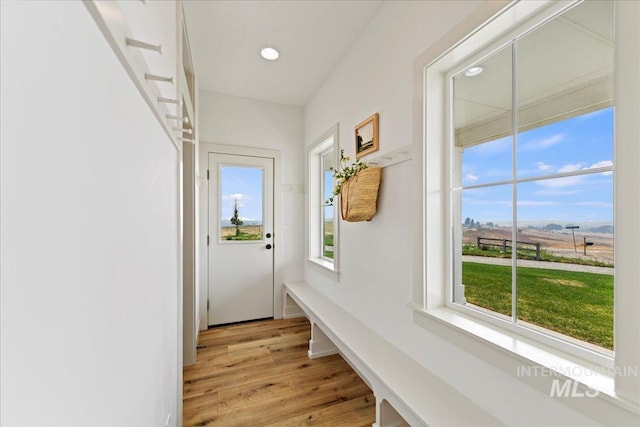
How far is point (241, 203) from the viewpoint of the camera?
3191mm

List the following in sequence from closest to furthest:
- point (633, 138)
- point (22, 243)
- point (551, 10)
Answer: point (22, 243), point (633, 138), point (551, 10)

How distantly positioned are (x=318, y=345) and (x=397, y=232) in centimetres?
140

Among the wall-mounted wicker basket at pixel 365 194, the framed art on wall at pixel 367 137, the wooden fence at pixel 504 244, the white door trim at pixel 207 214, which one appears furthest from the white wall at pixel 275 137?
the wooden fence at pixel 504 244

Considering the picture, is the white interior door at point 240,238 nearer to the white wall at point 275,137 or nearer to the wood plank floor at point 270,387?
the white wall at point 275,137

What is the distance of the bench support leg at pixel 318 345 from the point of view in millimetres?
2365

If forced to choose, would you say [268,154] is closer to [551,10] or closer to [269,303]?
[269,303]

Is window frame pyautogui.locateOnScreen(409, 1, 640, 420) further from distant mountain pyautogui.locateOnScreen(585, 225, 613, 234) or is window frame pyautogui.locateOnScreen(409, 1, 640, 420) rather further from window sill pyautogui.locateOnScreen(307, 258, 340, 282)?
window sill pyautogui.locateOnScreen(307, 258, 340, 282)

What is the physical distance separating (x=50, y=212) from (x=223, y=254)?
2891 mm

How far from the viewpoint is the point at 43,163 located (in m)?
0.33

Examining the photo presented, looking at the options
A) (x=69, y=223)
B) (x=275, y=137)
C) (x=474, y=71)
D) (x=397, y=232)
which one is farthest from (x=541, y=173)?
(x=275, y=137)

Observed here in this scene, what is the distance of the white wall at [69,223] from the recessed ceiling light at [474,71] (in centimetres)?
146

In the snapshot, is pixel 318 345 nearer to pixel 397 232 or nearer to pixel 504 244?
pixel 397 232

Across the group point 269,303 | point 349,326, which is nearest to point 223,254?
point 269,303

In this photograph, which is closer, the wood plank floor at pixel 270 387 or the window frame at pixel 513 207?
the window frame at pixel 513 207
